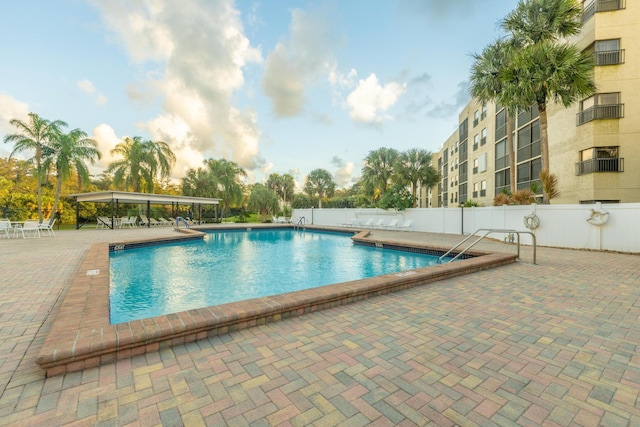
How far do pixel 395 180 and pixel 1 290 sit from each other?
25808mm

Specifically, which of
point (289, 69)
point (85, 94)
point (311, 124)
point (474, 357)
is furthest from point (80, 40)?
point (474, 357)

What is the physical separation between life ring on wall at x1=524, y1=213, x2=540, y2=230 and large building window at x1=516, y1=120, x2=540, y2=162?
9543mm

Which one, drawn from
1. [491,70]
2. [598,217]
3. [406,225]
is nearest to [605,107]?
[491,70]

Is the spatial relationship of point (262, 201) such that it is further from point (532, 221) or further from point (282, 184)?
point (532, 221)

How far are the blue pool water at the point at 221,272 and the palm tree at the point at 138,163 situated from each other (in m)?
14.8

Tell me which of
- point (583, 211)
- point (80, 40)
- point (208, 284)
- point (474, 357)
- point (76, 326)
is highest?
point (80, 40)

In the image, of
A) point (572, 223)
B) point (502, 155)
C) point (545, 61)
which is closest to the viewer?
point (572, 223)

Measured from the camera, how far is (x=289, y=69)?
14.6 m

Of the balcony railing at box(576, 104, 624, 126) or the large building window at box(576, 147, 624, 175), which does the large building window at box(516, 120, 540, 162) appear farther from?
the balcony railing at box(576, 104, 624, 126)

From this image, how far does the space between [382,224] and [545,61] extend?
39.9 ft

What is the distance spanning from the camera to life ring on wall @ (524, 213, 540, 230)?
33.8ft

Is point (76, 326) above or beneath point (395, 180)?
beneath

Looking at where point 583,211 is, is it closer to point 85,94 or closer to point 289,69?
point 289,69

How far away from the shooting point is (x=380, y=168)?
2745 cm
